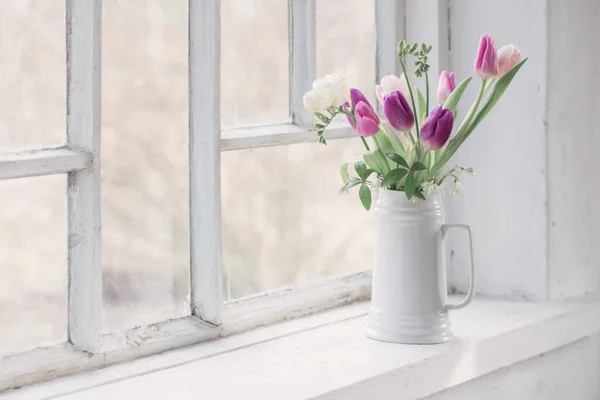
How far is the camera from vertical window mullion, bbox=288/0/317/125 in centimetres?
158

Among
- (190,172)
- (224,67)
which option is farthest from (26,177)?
(224,67)

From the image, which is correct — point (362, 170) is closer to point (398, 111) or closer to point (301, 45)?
point (398, 111)

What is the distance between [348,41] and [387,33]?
81 mm

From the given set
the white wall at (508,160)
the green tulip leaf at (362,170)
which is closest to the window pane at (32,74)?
the green tulip leaf at (362,170)

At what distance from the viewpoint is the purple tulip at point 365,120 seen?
1345 mm

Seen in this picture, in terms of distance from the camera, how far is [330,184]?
1.70 meters

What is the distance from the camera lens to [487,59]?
1.36 meters

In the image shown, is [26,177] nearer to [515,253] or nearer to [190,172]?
[190,172]

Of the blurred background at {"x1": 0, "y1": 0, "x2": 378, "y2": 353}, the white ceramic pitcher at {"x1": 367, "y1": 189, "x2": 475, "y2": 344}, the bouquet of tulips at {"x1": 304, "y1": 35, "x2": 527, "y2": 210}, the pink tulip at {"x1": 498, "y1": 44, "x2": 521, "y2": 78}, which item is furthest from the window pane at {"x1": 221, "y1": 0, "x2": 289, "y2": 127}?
the pink tulip at {"x1": 498, "y1": 44, "x2": 521, "y2": 78}

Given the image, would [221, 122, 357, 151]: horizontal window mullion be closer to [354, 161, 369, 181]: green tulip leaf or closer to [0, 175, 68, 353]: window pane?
[354, 161, 369, 181]: green tulip leaf

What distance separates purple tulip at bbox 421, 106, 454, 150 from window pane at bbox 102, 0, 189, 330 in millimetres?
369

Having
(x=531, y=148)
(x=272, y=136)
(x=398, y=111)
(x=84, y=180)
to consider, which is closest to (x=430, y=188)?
(x=398, y=111)

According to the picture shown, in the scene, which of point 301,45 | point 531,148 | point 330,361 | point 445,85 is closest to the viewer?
point 330,361

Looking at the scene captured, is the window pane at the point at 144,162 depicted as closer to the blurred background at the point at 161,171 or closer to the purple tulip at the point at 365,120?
the blurred background at the point at 161,171
